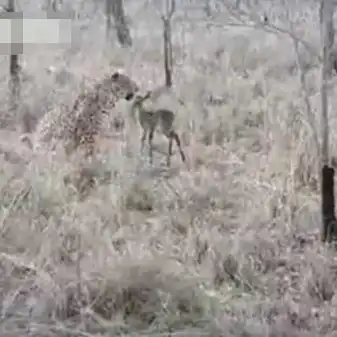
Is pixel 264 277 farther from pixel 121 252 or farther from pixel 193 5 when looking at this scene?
pixel 193 5

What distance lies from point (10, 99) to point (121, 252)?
401mm

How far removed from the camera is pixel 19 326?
171 cm

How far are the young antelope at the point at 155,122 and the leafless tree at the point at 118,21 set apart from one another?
0.12 m

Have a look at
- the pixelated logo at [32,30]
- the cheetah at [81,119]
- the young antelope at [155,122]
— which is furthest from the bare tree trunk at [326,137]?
the pixelated logo at [32,30]

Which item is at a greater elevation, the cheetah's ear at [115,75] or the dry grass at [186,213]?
the cheetah's ear at [115,75]

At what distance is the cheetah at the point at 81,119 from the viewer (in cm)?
178

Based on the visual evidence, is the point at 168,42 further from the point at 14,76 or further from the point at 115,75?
the point at 14,76

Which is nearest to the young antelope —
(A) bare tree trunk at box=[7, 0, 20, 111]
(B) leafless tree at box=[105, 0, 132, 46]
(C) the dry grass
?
A: (C) the dry grass

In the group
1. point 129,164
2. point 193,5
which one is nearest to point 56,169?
point 129,164

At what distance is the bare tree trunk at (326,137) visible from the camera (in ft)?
5.66

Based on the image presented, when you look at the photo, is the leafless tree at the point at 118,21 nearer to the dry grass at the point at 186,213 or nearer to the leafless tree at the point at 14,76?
the dry grass at the point at 186,213

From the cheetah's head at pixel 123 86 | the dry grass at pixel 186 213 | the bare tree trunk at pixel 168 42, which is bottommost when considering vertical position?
the dry grass at pixel 186 213

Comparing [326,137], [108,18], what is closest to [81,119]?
[108,18]

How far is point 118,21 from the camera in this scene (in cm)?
176
